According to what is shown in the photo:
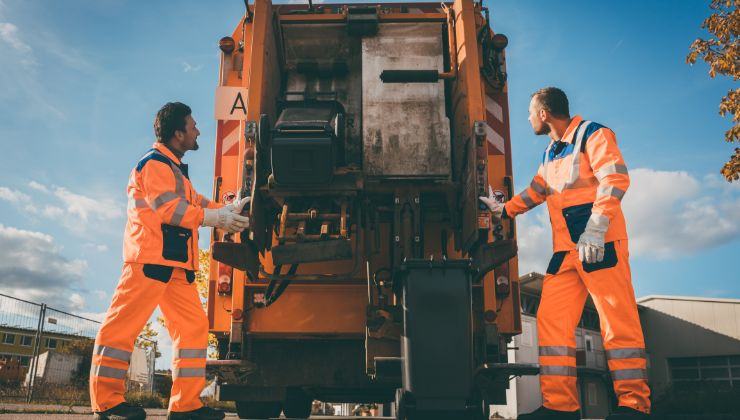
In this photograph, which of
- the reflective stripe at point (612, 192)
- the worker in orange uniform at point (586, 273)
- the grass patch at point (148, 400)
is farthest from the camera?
the grass patch at point (148, 400)

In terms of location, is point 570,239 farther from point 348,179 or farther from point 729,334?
point 729,334

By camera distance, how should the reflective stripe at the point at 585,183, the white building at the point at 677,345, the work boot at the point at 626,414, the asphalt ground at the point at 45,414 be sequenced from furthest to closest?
the white building at the point at 677,345
the asphalt ground at the point at 45,414
the reflective stripe at the point at 585,183
the work boot at the point at 626,414

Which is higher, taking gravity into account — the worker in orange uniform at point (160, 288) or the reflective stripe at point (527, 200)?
the reflective stripe at point (527, 200)

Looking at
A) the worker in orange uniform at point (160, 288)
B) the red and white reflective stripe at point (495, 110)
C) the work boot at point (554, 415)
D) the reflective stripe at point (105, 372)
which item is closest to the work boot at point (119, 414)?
the worker in orange uniform at point (160, 288)

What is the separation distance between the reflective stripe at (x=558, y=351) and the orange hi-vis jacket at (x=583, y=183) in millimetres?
517

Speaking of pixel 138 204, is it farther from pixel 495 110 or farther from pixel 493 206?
pixel 495 110

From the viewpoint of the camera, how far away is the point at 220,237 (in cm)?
426

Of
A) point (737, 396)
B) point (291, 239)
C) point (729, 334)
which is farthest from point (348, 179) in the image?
point (729, 334)

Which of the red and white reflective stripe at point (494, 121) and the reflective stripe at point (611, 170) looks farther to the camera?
the red and white reflective stripe at point (494, 121)

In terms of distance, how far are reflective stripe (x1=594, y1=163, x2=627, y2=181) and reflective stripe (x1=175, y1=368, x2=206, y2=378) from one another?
7.53ft

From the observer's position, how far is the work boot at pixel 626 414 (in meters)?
2.79

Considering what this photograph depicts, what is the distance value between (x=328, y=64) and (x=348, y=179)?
4.40 feet

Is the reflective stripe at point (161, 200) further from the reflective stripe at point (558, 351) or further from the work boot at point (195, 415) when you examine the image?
the reflective stripe at point (558, 351)

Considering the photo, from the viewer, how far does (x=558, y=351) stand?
10.3ft
